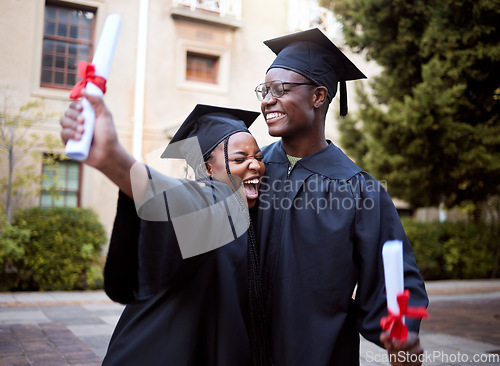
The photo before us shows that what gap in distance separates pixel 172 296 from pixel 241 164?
2.10 feet

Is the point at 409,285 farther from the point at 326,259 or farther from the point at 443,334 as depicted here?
the point at 443,334

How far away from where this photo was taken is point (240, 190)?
2.04m

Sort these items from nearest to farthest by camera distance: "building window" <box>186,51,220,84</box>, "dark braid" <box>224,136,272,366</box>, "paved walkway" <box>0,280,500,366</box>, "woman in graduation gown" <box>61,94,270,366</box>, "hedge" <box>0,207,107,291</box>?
1. "woman in graduation gown" <box>61,94,270,366</box>
2. "dark braid" <box>224,136,272,366</box>
3. "paved walkway" <box>0,280,500,366</box>
4. "hedge" <box>0,207,107,291</box>
5. "building window" <box>186,51,220,84</box>

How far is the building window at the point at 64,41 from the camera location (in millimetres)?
11156

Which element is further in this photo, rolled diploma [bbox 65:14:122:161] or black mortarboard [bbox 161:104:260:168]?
black mortarboard [bbox 161:104:260:168]

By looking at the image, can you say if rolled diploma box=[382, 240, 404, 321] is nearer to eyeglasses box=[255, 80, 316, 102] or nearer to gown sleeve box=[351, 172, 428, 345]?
gown sleeve box=[351, 172, 428, 345]

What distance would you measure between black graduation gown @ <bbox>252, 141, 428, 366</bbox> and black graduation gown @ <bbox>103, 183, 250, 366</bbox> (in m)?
0.23

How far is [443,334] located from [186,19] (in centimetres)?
915

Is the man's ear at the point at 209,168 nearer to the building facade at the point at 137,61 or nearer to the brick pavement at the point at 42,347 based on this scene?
the brick pavement at the point at 42,347

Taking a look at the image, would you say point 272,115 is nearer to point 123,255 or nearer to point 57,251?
point 123,255

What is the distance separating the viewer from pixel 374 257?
79.6 inches

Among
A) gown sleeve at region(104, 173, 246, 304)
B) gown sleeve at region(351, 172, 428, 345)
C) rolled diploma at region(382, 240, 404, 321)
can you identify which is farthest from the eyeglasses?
rolled diploma at region(382, 240, 404, 321)

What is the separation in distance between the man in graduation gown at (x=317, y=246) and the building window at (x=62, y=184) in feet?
30.4

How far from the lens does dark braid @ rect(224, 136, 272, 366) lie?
1.94 meters
